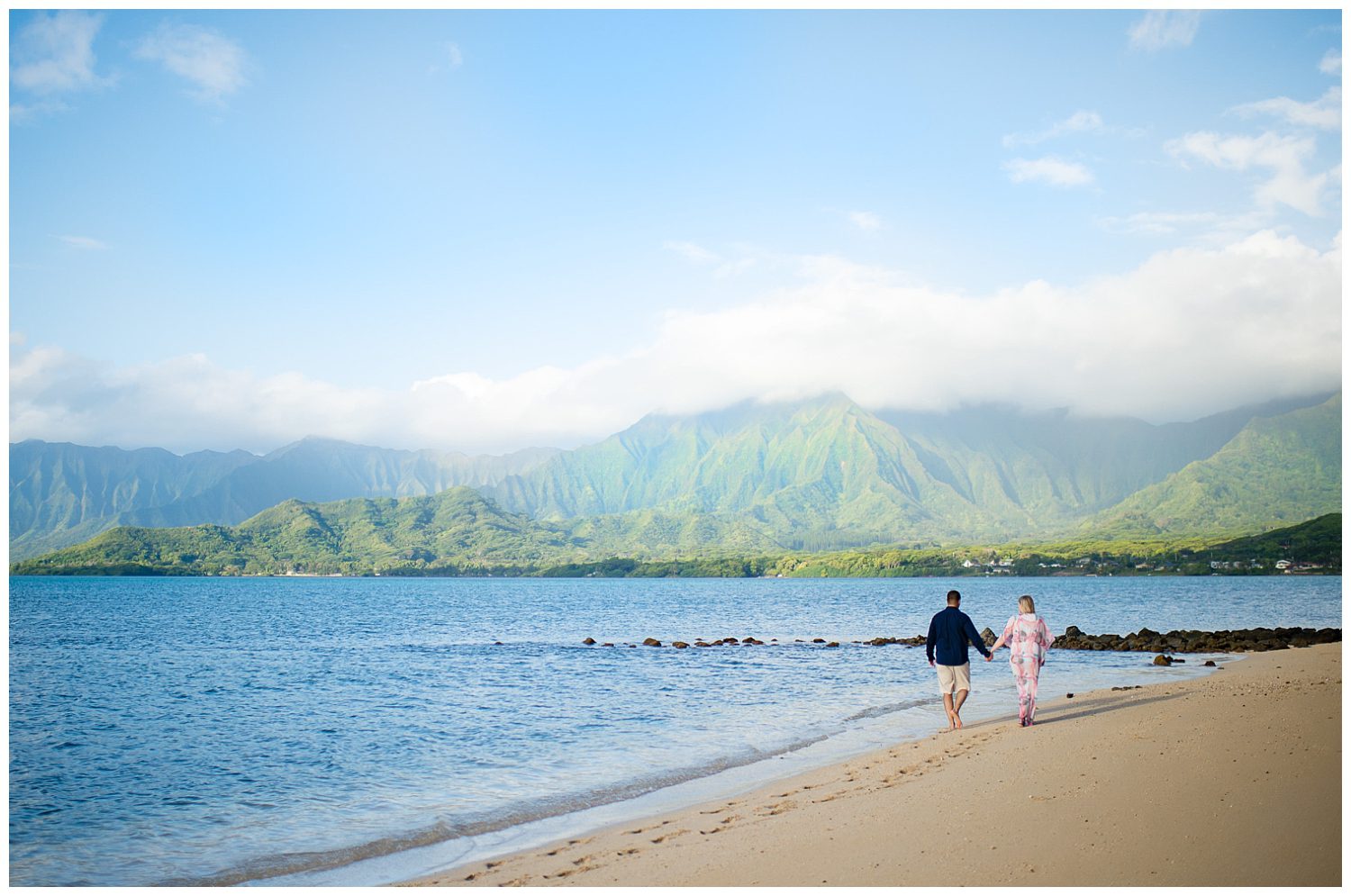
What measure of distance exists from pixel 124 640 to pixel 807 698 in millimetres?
56485

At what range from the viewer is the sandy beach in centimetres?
945

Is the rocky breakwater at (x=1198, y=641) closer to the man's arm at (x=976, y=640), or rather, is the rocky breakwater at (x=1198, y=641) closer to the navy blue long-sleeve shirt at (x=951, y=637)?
the navy blue long-sleeve shirt at (x=951, y=637)

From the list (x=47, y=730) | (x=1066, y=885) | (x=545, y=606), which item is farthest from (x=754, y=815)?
(x=545, y=606)

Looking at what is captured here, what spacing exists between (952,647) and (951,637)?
0.25 m

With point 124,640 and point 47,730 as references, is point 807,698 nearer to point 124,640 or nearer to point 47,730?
point 47,730

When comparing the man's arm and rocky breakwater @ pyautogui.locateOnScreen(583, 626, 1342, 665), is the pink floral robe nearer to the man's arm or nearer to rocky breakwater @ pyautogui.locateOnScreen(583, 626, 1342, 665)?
the man's arm

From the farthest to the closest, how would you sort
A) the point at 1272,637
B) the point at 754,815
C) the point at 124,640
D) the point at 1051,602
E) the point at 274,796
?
1. the point at 1051,602
2. the point at 124,640
3. the point at 1272,637
4. the point at 274,796
5. the point at 754,815

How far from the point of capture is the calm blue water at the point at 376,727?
594 inches

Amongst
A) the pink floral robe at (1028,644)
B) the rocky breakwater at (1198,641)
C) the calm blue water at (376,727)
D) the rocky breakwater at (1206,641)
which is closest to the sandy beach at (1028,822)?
the pink floral robe at (1028,644)

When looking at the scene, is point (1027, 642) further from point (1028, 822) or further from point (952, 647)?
point (1028, 822)

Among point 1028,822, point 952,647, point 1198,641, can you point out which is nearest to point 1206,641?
point 1198,641

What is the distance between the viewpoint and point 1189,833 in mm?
10031

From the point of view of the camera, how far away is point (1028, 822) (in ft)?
36.0

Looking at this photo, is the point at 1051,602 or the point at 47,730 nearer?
the point at 47,730
